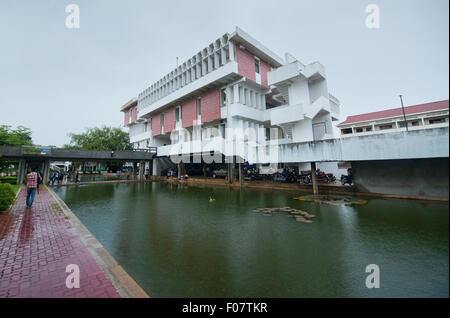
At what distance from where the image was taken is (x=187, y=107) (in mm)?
28375

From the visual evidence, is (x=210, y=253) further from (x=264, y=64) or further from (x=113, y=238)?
(x=264, y=64)

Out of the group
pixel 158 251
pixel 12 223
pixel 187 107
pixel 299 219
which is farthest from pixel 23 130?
pixel 299 219

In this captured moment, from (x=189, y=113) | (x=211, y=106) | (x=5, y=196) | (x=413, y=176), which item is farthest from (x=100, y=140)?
(x=413, y=176)

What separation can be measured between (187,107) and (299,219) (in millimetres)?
24644

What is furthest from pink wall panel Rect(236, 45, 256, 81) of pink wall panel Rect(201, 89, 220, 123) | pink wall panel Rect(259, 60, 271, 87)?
pink wall panel Rect(201, 89, 220, 123)

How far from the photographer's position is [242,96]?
2270cm

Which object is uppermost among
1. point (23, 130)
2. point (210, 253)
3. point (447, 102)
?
point (23, 130)

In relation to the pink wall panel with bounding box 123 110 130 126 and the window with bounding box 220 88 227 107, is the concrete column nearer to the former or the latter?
the window with bounding box 220 88 227 107

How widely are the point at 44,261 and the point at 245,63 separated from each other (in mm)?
24108

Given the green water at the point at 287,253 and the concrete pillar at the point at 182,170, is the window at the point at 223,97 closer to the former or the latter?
the concrete pillar at the point at 182,170

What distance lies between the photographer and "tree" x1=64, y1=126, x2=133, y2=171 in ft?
128

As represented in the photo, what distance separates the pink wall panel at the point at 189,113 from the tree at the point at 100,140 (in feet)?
67.4

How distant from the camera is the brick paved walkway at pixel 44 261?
10.1ft

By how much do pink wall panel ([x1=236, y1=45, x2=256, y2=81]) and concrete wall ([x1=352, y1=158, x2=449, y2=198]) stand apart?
20.8 m
